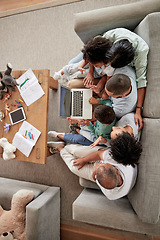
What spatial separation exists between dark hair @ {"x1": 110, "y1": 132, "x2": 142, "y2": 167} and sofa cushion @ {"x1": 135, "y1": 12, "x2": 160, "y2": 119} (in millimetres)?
264

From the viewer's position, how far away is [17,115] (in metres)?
1.44

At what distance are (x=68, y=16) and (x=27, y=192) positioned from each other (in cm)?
193

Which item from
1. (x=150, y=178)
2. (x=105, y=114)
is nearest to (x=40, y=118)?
(x=105, y=114)

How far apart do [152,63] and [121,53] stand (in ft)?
0.81

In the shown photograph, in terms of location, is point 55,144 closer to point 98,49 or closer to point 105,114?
point 105,114

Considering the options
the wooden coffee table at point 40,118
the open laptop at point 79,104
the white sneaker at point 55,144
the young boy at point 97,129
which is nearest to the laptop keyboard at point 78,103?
the open laptop at point 79,104

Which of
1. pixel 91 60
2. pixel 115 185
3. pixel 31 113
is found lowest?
pixel 115 185

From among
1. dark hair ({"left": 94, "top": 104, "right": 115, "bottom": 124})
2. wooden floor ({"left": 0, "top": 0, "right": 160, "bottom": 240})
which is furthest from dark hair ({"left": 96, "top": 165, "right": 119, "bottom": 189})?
wooden floor ({"left": 0, "top": 0, "right": 160, "bottom": 240})

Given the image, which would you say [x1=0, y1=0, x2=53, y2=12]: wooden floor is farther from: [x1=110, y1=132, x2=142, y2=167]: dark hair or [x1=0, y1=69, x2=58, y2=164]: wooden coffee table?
[x1=110, y1=132, x2=142, y2=167]: dark hair

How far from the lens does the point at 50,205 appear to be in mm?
1447

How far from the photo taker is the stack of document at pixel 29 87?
140 cm

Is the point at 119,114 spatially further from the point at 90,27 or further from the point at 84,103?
the point at 90,27

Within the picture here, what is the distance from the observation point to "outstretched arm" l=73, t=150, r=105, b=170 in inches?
49.2

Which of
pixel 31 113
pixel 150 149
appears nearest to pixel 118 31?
pixel 150 149
